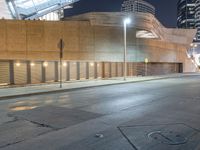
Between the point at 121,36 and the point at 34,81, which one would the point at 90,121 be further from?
the point at 121,36

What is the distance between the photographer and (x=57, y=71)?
80.9ft

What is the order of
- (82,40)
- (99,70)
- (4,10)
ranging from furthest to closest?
(4,10)
(99,70)
(82,40)

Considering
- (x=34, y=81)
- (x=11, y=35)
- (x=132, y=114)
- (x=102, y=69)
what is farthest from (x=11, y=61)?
(x=132, y=114)

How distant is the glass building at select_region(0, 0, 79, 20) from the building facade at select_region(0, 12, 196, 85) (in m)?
20.7

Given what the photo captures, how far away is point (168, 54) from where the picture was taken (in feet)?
143

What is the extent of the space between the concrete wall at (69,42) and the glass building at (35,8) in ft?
79.3

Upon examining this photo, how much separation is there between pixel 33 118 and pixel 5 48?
17.1m

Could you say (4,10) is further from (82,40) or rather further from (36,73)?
(36,73)

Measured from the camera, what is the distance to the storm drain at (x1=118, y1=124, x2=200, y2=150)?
5.68 meters

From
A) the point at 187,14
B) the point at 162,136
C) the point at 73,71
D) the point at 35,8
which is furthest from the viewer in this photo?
the point at 187,14

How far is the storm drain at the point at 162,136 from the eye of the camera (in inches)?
224

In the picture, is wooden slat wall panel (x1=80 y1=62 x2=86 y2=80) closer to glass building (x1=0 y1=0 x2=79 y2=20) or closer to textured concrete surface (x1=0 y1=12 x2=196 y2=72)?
textured concrete surface (x1=0 y1=12 x2=196 y2=72)

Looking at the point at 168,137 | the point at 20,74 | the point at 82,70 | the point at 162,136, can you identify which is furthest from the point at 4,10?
the point at 168,137

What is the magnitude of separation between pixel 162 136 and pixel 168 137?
0.54 feet
